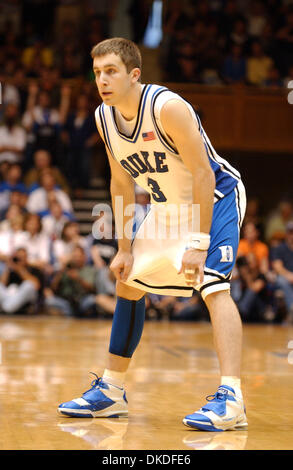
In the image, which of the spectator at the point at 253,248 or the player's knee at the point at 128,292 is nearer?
the player's knee at the point at 128,292

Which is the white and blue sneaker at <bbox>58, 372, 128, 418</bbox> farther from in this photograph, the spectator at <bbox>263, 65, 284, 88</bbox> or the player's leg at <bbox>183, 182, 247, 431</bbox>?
the spectator at <bbox>263, 65, 284, 88</bbox>

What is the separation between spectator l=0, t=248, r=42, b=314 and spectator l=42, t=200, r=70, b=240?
2.39ft

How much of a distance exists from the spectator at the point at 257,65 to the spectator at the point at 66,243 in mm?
5305

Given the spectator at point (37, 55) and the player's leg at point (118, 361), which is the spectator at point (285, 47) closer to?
the spectator at point (37, 55)

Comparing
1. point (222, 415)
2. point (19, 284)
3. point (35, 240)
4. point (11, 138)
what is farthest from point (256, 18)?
point (222, 415)

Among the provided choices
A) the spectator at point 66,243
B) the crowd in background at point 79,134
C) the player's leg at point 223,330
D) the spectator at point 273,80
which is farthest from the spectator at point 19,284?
the player's leg at point 223,330

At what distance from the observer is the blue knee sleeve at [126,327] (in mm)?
3836

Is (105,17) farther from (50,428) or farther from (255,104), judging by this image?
(50,428)

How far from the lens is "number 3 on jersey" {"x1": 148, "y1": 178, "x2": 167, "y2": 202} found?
371 cm

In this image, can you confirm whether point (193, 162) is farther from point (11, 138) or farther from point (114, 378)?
point (11, 138)

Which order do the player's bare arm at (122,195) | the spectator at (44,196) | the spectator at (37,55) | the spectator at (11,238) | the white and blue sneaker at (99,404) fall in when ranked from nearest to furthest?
the white and blue sneaker at (99,404)
the player's bare arm at (122,195)
the spectator at (11,238)
the spectator at (44,196)
the spectator at (37,55)

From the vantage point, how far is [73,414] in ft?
12.1
